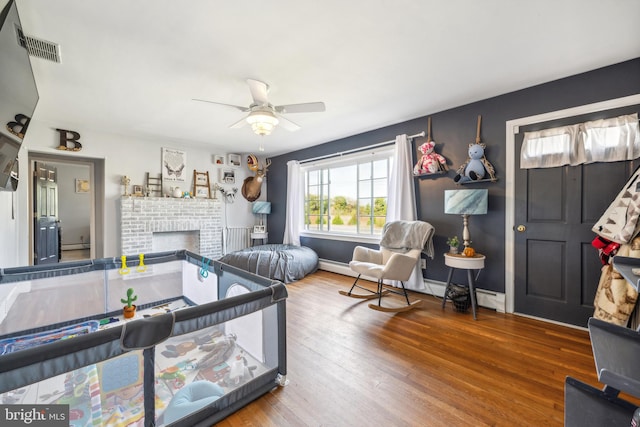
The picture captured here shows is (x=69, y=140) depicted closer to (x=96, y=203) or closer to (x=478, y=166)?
(x=96, y=203)

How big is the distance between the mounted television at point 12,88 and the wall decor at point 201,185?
327 centimetres

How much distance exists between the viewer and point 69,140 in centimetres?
386

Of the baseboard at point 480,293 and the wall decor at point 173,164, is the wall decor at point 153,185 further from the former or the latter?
the baseboard at point 480,293

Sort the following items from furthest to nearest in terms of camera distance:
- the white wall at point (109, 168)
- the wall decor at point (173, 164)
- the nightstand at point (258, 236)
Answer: the nightstand at point (258, 236) → the wall decor at point (173, 164) → the white wall at point (109, 168)

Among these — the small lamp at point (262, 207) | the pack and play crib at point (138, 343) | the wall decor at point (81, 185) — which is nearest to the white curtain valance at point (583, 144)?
the pack and play crib at point (138, 343)

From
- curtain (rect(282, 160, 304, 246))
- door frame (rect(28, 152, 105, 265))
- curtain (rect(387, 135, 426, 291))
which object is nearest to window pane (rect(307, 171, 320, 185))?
curtain (rect(282, 160, 304, 246))

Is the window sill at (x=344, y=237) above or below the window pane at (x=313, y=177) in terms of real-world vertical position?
below

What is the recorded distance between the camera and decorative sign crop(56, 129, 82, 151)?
150 inches

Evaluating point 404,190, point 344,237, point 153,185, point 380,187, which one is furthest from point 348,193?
point 153,185

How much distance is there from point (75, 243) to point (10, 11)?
7945 millimetres

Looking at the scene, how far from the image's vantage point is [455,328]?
97.8 inches

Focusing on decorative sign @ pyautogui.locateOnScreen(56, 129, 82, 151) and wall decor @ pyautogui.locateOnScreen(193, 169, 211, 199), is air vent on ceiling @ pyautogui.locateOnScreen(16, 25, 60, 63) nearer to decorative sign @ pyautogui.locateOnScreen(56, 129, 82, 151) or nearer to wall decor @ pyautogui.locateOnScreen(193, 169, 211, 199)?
decorative sign @ pyautogui.locateOnScreen(56, 129, 82, 151)

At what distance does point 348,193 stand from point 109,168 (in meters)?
3.88

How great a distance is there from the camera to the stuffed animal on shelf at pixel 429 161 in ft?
10.6
